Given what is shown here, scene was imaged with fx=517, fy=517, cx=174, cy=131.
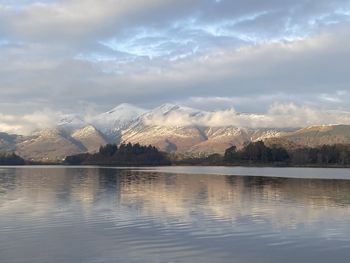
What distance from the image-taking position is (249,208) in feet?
150

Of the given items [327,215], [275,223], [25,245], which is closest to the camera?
[25,245]

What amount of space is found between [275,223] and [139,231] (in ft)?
32.8

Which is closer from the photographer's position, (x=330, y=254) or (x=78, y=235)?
(x=330, y=254)

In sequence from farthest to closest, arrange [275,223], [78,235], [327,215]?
[327,215]
[275,223]
[78,235]

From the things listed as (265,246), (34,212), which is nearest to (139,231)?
(265,246)

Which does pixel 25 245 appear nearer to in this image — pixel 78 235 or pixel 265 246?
pixel 78 235

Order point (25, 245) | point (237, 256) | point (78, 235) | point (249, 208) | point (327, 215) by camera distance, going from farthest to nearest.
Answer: point (249, 208) → point (327, 215) → point (78, 235) → point (25, 245) → point (237, 256)

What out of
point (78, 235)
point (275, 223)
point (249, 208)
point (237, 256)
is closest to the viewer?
point (237, 256)

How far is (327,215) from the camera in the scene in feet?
135

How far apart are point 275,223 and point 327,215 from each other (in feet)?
23.4

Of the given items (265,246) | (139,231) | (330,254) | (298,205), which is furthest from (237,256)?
(298,205)

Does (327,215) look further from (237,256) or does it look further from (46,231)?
(46,231)

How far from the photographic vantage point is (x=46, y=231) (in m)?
32.2

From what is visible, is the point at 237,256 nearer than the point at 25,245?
Yes
